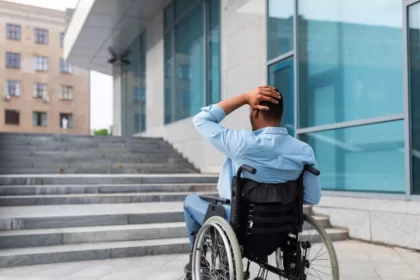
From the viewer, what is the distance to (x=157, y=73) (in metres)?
12.5

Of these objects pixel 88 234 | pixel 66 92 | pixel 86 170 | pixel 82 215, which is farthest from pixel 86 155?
pixel 66 92

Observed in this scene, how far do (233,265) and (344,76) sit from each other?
4.14 meters

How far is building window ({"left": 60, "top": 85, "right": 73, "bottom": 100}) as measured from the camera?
41.5m

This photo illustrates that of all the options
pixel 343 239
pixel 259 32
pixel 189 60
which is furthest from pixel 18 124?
pixel 343 239

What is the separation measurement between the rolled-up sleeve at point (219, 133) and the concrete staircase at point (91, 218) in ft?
7.30

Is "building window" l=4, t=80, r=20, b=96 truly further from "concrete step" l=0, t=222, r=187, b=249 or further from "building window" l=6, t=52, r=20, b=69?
"concrete step" l=0, t=222, r=187, b=249

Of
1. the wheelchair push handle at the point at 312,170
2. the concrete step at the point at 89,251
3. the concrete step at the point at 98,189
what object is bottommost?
the concrete step at the point at 89,251

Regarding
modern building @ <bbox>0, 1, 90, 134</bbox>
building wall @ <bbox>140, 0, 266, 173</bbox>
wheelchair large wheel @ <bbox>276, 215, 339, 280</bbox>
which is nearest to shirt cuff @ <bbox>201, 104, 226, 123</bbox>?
wheelchair large wheel @ <bbox>276, 215, 339, 280</bbox>

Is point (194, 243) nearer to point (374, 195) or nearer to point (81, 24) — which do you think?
point (374, 195)

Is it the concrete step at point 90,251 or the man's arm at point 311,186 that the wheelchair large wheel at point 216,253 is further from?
the concrete step at point 90,251

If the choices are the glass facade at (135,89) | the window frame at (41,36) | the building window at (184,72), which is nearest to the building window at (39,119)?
the window frame at (41,36)

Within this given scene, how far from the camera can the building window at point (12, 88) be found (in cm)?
3906

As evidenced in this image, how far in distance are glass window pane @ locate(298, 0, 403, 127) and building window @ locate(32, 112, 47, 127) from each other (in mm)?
37172

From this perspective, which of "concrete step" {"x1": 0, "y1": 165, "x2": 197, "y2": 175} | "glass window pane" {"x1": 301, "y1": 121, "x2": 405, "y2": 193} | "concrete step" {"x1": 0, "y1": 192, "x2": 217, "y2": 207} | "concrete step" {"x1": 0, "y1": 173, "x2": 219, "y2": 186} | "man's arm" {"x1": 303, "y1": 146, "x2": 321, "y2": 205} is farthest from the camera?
"concrete step" {"x1": 0, "y1": 165, "x2": 197, "y2": 175}
